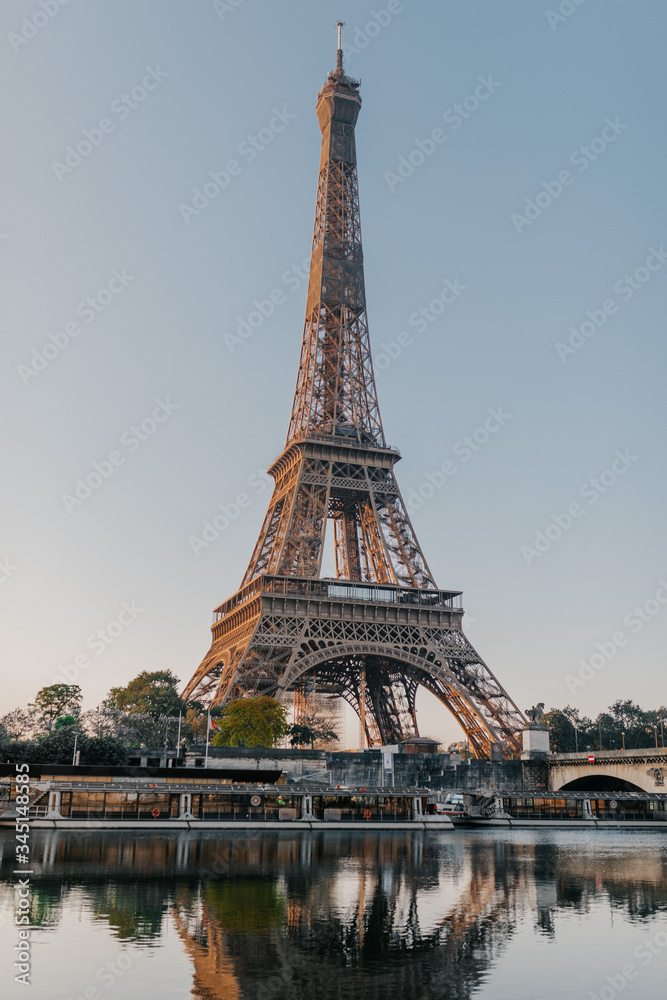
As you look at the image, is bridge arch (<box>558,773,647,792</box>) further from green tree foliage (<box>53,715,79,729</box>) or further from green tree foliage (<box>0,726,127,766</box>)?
green tree foliage (<box>53,715,79,729</box>)

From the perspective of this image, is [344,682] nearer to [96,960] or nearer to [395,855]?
[395,855]

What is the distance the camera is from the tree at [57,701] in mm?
99062

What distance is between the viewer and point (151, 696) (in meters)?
93.4

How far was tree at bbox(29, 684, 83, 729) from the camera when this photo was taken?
9906 centimetres

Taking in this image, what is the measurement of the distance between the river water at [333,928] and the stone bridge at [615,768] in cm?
4461

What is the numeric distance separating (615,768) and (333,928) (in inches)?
2756

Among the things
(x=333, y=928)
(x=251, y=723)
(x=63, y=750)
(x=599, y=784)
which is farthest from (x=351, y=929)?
(x=599, y=784)

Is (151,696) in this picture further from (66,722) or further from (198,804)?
(198,804)

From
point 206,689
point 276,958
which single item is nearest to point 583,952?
point 276,958

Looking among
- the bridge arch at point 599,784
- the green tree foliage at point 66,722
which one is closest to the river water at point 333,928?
the green tree foliage at point 66,722

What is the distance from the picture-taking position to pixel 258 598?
8388 centimetres

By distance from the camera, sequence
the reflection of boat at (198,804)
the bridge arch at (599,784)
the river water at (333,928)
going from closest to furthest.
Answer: the river water at (333,928) → the reflection of boat at (198,804) → the bridge arch at (599,784)

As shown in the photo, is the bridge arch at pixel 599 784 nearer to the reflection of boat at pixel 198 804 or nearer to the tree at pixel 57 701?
the reflection of boat at pixel 198 804

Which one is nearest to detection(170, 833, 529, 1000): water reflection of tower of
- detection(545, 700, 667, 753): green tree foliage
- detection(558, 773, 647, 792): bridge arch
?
detection(558, 773, 647, 792): bridge arch
